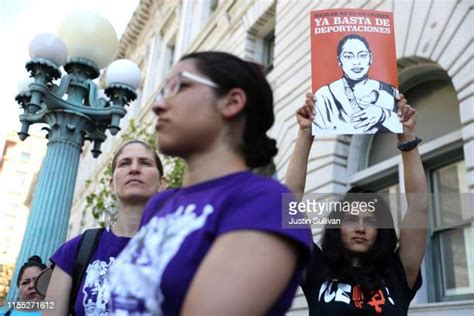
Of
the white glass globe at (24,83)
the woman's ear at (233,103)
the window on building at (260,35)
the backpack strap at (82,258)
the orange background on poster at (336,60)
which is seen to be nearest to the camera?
the woman's ear at (233,103)

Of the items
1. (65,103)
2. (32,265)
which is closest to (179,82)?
(32,265)

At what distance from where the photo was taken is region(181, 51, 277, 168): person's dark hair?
55.2 inches

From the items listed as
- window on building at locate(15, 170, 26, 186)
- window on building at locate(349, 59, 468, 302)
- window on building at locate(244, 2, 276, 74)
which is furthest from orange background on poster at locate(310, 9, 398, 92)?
window on building at locate(15, 170, 26, 186)

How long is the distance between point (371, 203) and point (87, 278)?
1.68 meters

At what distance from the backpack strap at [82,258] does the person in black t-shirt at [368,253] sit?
106 centimetres

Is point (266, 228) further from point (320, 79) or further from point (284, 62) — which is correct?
point (284, 62)

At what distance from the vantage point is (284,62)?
404 inches

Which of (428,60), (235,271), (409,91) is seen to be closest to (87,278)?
(235,271)

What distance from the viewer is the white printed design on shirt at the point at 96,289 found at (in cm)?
223

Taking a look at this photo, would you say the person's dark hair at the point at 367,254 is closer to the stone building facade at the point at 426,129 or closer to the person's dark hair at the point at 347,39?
the person's dark hair at the point at 347,39

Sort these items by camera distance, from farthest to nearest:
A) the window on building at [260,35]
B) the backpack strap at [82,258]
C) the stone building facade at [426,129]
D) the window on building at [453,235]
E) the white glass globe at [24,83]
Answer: the window on building at [260,35] < the white glass globe at [24,83] < the stone building facade at [426,129] < the window on building at [453,235] < the backpack strap at [82,258]

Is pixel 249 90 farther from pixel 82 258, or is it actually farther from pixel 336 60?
pixel 336 60

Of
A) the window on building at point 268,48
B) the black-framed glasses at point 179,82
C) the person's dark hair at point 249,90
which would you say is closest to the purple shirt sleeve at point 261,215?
the person's dark hair at point 249,90

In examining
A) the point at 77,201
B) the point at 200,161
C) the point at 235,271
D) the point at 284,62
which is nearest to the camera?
the point at 235,271
